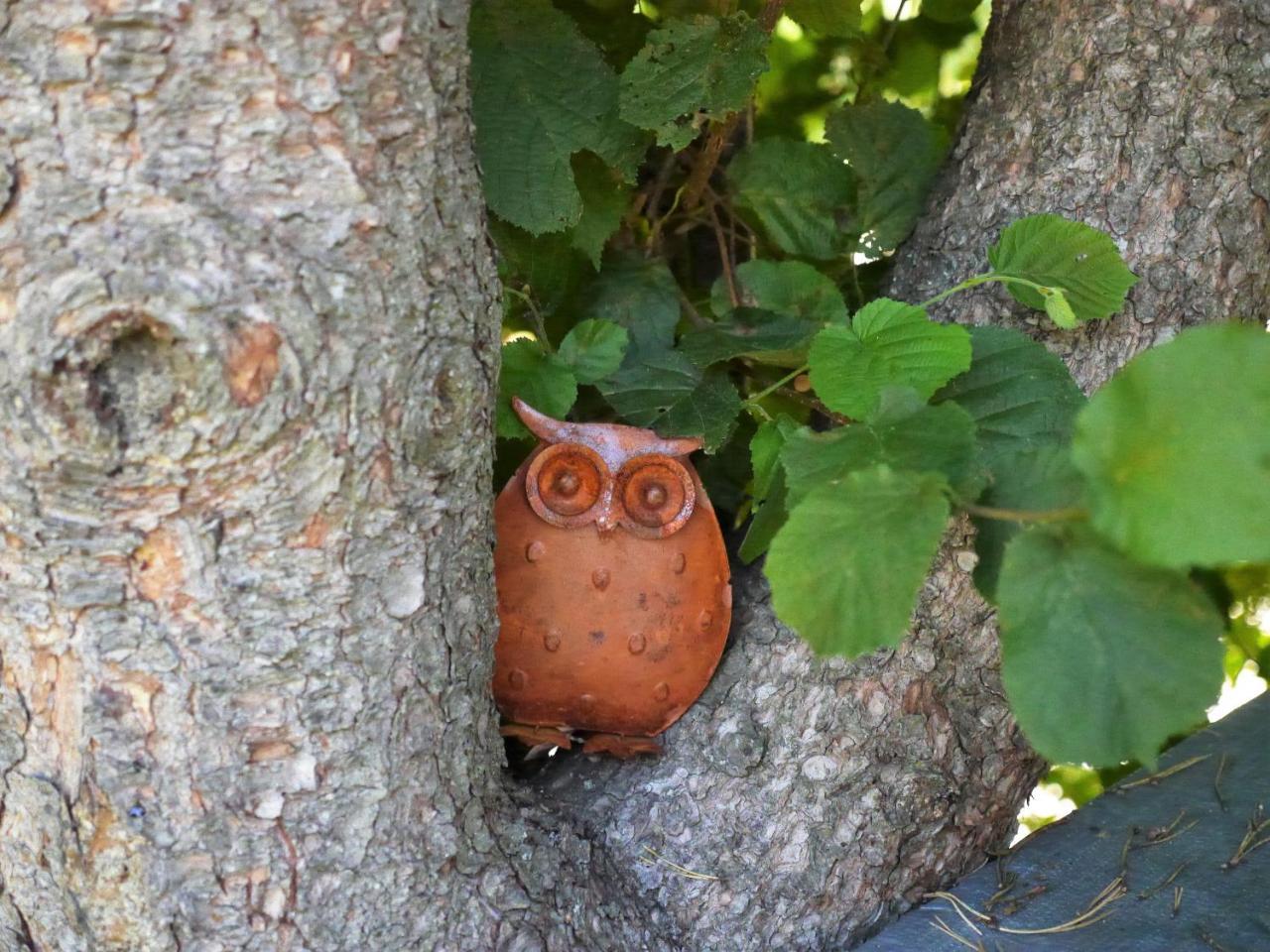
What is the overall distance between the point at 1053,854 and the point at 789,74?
1139 millimetres

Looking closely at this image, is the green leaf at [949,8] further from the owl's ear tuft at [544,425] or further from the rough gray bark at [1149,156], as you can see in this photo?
the owl's ear tuft at [544,425]

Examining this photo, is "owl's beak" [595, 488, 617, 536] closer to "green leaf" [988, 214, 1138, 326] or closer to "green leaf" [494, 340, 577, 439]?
"green leaf" [494, 340, 577, 439]

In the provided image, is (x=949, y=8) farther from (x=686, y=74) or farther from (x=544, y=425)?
(x=544, y=425)

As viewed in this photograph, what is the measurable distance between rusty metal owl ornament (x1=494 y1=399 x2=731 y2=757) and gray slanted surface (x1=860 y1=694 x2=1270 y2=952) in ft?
1.17

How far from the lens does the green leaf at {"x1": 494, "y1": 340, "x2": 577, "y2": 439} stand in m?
1.17

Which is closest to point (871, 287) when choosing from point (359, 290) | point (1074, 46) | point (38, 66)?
point (1074, 46)

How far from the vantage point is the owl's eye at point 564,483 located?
3.75ft

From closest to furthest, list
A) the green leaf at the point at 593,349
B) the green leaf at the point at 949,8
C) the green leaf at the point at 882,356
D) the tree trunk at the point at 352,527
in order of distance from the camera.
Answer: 1. the tree trunk at the point at 352,527
2. the green leaf at the point at 882,356
3. the green leaf at the point at 593,349
4. the green leaf at the point at 949,8

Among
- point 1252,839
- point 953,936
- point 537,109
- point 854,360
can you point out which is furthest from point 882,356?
point 1252,839

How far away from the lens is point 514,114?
1.20 metres

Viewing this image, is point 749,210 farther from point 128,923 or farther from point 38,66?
point 128,923

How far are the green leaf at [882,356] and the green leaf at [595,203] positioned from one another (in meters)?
0.35

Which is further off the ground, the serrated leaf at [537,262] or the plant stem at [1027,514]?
the serrated leaf at [537,262]

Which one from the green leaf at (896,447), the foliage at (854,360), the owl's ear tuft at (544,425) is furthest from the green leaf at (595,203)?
the green leaf at (896,447)
